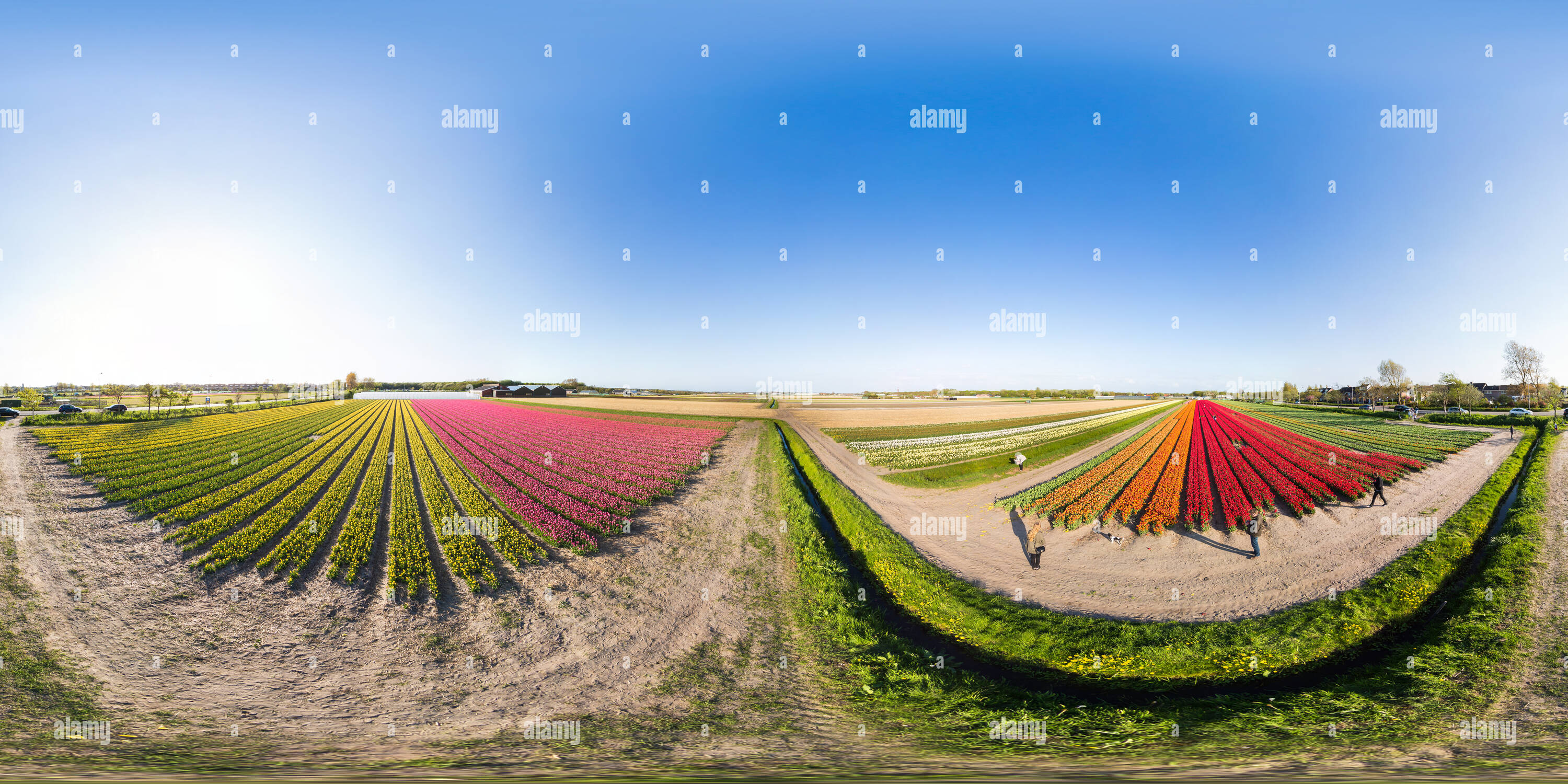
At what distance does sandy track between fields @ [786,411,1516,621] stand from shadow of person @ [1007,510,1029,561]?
0.05 metres

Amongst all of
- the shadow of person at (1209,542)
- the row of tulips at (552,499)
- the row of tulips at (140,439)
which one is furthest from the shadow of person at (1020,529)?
the row of tulips at (140,439)

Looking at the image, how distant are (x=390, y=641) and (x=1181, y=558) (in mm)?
16353

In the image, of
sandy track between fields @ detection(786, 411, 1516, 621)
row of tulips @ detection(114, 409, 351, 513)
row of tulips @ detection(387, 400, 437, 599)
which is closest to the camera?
sandy track between fields @ detection(786, 411, 1516, 621)

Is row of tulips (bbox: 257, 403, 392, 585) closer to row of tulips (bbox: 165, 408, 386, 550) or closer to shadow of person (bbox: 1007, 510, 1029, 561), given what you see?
row of tulips (bbox: 165, 408, 386, 550)

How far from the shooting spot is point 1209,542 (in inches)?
446

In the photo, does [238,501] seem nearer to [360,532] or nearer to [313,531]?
[313,531]

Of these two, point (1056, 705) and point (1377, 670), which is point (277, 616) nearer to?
point (1056, 705)

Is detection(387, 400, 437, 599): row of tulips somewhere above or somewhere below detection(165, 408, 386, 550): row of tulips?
below

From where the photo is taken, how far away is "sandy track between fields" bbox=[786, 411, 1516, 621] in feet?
27.7

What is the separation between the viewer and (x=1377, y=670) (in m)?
6.34

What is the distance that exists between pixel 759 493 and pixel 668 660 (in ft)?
36.2

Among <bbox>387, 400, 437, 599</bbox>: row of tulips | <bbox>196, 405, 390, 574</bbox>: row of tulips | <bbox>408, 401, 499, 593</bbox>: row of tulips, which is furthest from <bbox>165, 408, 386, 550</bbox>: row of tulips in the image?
<bbox>408, 401, 499, 593</bbox>: row of tulips

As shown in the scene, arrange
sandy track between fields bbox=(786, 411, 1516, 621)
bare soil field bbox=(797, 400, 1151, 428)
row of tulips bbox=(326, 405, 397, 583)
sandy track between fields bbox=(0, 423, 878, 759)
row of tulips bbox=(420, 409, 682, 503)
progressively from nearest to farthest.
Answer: sandy track between fields bbox=(0, 423, 878, 759) < sandy track between fields bbox=(786, 411, 1516, 621) < row of tulips bbox=(326, 405, 397, 583) < row of tulips bbox=(420, 409, 682, 503) < bare soil field bbox=(797, 400, 1151, 428)

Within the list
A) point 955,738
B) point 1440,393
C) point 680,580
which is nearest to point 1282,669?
point 955,738
